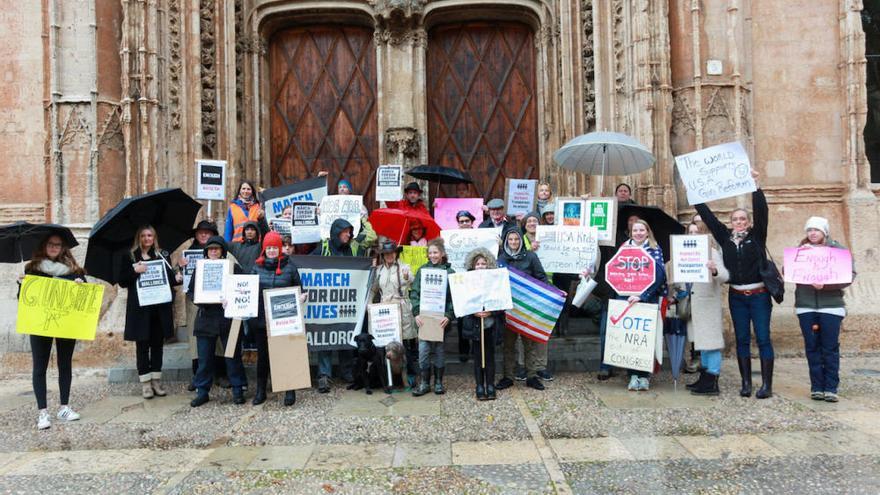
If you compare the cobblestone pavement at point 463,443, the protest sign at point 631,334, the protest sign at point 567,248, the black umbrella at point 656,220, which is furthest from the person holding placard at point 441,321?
the black umbrella at point 656,220

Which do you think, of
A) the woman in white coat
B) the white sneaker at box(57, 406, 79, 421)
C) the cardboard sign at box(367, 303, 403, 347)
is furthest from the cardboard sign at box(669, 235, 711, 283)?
the white sneaker at box(57, 406, 79, 421)

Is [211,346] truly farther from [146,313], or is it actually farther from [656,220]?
[656,220]

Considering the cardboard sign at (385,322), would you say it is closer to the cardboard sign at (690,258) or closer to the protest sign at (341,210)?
the protest sign at (341,210)

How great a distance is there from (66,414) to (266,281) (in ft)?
8.30

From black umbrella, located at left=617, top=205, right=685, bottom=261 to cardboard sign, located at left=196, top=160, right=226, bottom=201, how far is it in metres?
5.87

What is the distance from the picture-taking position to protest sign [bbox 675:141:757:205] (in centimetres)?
680

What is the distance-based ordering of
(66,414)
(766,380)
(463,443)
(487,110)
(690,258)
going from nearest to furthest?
(463,443)
(66,414)
(766,380)
(690,258)
(487,110)

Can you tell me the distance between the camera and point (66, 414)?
6.38 meters

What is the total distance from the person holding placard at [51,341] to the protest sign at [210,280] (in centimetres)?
123

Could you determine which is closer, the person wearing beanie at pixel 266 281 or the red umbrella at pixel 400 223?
the person wearing beanie at pixel 266 281

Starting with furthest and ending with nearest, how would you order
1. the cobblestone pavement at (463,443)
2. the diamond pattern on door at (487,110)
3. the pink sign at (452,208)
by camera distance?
1. the diamond pattern on door at (487,110)
2. the pink sign at (452,208)
3. the cobblestone pavement at (463,443)

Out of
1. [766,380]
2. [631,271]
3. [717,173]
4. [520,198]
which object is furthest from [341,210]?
[766,380]

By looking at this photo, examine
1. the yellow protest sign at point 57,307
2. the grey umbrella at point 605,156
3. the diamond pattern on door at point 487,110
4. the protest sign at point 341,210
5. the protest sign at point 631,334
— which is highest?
the diamond pattern on door at point 487,110

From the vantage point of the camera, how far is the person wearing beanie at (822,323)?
635cm
